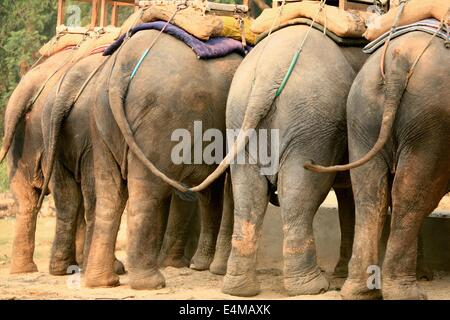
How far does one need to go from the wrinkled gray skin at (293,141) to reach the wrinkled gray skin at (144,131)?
405 mm

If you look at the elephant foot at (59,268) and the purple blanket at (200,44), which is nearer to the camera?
the purple blanket at (200,44)

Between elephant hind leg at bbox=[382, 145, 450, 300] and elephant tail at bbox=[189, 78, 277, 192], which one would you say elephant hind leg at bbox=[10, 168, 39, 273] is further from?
elephant hind leg at bbox=[382, 145, 450, 300]

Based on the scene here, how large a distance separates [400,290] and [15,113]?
424 cm

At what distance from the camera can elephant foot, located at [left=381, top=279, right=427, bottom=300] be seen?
272 inches

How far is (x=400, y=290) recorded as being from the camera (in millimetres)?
6906

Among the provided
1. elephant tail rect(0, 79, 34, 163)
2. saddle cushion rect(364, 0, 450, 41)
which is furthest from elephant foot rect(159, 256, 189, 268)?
saddle cushion rect(364, 0, 450, 41)

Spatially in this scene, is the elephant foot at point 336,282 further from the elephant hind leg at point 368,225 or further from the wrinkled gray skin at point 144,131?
the wrinkled gray skin at point 144,131

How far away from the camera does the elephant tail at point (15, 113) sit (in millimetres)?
9578

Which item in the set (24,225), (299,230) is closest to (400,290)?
(299,230)

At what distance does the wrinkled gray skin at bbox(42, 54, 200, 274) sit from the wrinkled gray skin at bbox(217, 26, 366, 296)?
1.53 meters

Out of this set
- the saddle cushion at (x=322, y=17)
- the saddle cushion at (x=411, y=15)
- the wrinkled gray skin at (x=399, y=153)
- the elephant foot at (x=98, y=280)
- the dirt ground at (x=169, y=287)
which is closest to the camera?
the wrinkled gray skin at (x=399, y=153)

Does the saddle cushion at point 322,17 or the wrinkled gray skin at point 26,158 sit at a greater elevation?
the saddle cushion at point 322,17

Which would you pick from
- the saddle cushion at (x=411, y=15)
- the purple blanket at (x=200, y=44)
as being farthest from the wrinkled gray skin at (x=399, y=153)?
the purple blanket at (x=200, y=44)
